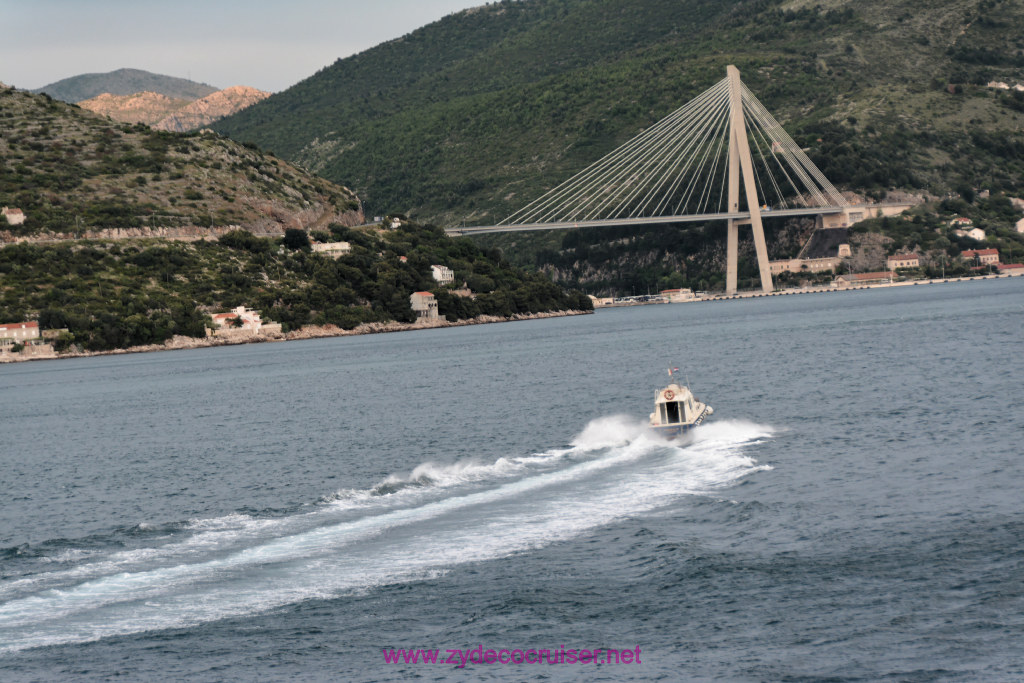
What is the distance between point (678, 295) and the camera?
572 feet

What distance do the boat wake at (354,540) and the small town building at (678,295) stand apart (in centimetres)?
14550

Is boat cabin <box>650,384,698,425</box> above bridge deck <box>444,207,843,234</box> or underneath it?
underneath

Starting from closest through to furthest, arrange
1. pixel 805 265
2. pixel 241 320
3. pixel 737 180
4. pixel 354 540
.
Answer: pixel 354 540, pixel 241 320, pixel 737 180, pixel 805 265

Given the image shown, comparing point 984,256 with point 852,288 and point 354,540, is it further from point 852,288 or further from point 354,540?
point 354,540

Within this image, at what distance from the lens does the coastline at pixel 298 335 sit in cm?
9719

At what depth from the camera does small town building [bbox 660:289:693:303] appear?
172 meters

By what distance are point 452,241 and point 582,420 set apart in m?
105

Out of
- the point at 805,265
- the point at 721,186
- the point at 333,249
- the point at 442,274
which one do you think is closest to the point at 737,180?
the point at 721,186

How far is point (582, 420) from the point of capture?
35.6 metres

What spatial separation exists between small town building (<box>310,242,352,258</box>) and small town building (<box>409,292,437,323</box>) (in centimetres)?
836

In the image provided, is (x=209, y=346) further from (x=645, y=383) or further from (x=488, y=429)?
(x=488, y=429)

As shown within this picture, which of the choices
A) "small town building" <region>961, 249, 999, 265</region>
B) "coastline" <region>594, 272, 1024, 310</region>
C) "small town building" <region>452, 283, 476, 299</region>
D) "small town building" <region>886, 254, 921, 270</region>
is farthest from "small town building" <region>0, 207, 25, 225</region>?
"small town building" <region>961, 249, 999, 265</region>

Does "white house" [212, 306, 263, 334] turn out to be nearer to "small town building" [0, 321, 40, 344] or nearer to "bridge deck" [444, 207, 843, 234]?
"small town building" [0, 321, 40, 344]

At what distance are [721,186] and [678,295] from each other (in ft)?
62.3
